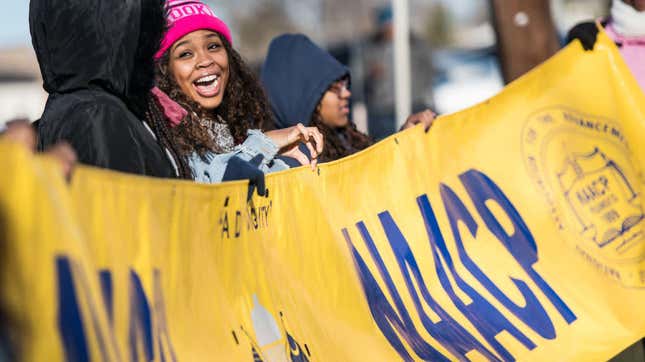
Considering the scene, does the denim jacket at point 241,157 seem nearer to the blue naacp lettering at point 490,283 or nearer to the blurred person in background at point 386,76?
the blue naacp lettering at point 490,283

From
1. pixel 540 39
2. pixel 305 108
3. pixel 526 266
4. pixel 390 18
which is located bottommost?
pixel 526 266

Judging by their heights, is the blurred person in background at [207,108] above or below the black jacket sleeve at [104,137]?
above

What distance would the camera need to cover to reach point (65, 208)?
109 inches

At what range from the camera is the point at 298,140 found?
16.0 feet

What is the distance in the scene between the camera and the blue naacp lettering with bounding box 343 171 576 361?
4562 millimetres

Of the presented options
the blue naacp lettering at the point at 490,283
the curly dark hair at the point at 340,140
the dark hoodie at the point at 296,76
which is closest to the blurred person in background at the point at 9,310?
the blue naacp lettering at the point at 490,283

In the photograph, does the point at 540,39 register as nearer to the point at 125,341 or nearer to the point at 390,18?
the point at 390,18

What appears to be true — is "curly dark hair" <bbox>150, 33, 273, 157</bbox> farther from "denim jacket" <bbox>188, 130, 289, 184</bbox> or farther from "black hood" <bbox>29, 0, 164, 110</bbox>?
"black hood" <bbox>29, 0, 164, 110</bbox>


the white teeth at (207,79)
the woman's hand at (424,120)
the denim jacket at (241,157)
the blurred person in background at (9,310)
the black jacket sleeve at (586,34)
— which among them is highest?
the black jacket sleeve at (586,34)

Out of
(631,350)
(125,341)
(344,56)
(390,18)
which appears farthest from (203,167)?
(344,56)

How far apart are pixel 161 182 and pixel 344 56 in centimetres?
1806

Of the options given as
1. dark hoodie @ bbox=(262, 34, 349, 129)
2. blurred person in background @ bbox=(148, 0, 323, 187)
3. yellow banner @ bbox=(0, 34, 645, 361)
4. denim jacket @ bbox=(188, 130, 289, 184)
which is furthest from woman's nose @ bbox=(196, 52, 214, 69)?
dark hoodie @ bbox=(262, 34, 349, 129)

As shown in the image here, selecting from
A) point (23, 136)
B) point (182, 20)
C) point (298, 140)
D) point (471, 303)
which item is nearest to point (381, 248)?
point (471, 303)

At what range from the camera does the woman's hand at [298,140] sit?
15.8ft
